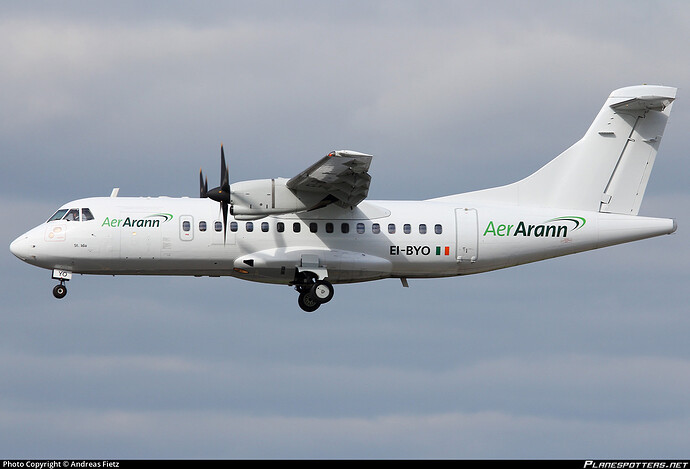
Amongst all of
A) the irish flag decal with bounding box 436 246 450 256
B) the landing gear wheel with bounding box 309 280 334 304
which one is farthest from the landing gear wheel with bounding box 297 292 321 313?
the irish flag decal with bounding box 436 246 450 256

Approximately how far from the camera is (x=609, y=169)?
34.3 meters

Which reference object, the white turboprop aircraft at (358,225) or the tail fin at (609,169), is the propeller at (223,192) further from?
the tail fin at (609,169)

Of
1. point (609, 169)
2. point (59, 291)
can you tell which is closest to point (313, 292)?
point (59, 291)

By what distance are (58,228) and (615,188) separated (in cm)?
1584

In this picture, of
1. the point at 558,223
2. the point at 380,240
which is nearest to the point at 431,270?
the point at 380,240

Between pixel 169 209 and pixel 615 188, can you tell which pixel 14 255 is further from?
pixel 615 188

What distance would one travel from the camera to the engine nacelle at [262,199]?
3031 cm

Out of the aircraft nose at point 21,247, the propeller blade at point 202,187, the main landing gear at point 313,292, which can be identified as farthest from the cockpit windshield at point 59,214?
the main landing gear at point 313,292

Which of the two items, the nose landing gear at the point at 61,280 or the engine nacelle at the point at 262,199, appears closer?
the engine nacelle at the point at 262,199

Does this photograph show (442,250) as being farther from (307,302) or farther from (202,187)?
(202,187)

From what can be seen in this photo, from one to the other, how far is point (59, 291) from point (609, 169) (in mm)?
16075

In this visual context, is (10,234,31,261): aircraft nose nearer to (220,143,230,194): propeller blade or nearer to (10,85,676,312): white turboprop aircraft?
(10,85,676,312): white turboprop aircraft

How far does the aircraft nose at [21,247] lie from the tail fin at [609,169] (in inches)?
490

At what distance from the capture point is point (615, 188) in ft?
112
